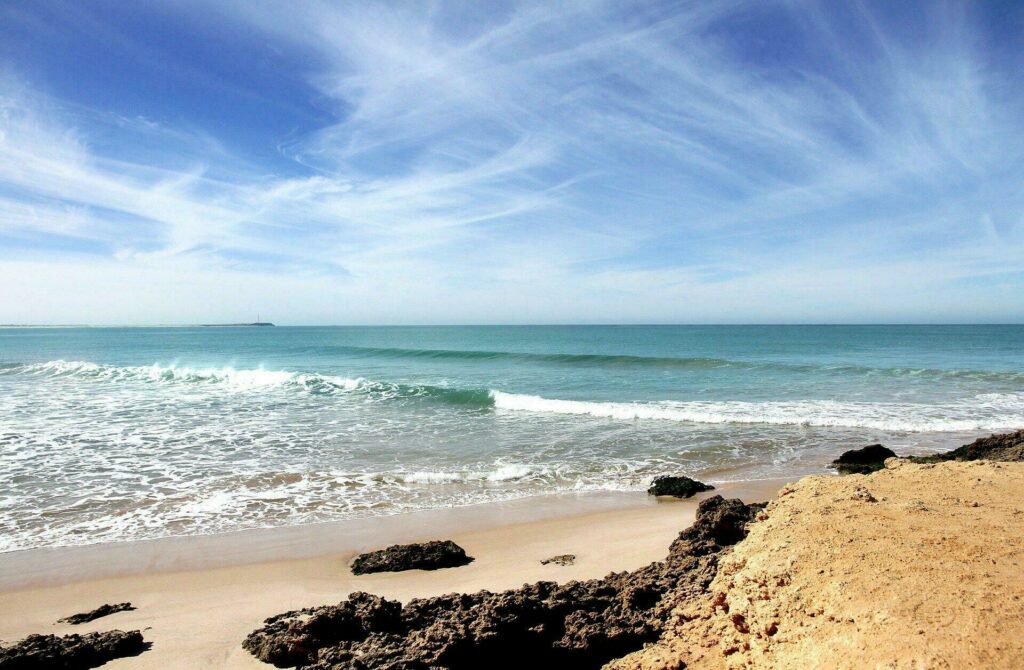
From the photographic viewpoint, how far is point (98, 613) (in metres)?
5.02

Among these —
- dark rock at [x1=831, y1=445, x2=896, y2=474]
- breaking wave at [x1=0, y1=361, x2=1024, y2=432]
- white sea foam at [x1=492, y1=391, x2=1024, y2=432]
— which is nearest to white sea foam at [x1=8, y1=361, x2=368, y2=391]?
breaking wave at [x1=0, y1=361, x2=1024, y2=432]

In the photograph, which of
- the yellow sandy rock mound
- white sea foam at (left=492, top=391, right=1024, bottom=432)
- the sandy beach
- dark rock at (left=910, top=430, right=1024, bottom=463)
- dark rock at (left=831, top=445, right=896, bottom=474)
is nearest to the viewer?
the yellow sandy rock mound

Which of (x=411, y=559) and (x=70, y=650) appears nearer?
(x=70, y=650)

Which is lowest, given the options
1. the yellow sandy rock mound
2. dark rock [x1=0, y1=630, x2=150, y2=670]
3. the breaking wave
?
the breaking wave

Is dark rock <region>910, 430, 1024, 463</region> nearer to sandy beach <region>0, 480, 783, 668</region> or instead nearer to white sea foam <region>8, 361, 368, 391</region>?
sandy beach <region>0, 480, 783, 668</region>

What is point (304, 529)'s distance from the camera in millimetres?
7445

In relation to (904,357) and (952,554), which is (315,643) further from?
(904,357)

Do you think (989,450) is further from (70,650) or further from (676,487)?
(70,650)

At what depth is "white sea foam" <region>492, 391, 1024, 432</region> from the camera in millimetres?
14781

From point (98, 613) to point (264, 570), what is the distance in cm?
148

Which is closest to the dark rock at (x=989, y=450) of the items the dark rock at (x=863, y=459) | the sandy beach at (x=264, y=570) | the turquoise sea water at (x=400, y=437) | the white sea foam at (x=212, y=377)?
the dark rock at (x=863, y=459)

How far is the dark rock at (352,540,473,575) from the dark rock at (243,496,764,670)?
1613 mm

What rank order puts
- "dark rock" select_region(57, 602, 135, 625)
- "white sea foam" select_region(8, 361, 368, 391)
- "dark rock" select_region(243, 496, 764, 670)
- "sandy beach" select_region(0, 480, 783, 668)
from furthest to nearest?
"white sea foam" select_region(8, 361, 368, 391) < "dark rock" select_region(57, 602, 135, 625) < "sandy beach" select_region(0, 480, 783, 668) < "dark rock" select_region(243, 496, 764, 670)

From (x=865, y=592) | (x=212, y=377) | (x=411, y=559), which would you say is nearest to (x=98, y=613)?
(x=411, y=559)
